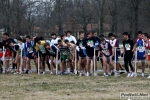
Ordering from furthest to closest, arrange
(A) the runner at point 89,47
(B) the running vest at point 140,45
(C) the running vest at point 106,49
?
(A) the runner at point 89,47
(C) the running vest at point 106,49
(B) the running vest at point 140,45

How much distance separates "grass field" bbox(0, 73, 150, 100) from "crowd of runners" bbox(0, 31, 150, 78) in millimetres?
1486

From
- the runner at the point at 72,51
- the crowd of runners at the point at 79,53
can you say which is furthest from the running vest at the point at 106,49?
the runner at the point at 72,51

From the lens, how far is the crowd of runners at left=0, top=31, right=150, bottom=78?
16609 millimetres

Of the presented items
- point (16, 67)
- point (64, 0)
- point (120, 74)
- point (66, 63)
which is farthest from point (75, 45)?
point (64, 0)

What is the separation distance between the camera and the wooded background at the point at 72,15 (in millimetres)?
45375

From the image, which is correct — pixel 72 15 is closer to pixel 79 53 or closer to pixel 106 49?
pixel 79 53

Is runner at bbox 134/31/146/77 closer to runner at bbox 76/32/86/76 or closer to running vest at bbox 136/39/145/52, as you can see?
running vest at bbox 136/39/145/52

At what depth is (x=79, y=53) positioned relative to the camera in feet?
57.6

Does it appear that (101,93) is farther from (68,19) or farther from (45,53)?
(68,19)

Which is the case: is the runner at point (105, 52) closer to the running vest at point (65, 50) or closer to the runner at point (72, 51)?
the runner at point (72, 51)

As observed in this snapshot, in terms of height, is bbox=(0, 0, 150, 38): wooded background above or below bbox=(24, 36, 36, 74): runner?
above

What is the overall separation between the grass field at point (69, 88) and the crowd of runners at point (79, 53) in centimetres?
149

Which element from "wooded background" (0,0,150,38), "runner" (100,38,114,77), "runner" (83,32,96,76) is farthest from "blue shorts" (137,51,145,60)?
"wooded background" (0,0,150,38)

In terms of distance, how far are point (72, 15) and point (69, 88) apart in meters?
39.8
